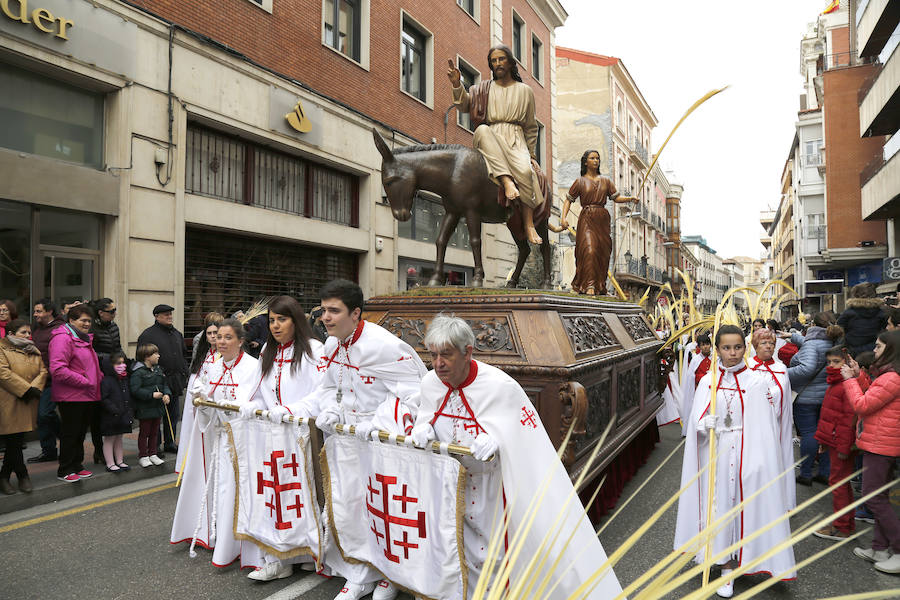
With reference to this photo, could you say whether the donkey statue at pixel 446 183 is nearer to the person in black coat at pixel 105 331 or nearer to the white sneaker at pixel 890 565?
the person in black coat at pixel 105 331

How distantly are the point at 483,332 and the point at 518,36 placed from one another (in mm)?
18093

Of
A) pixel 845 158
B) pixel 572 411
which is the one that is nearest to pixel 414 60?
pixel 572 411

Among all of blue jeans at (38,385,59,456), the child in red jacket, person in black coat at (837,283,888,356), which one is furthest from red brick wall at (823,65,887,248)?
blue jeans at (38,385,59,456)

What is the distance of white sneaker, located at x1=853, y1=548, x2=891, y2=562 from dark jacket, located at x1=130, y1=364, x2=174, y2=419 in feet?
22.1

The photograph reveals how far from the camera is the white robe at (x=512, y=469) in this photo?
9.70ft

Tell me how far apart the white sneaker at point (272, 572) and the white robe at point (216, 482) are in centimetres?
10

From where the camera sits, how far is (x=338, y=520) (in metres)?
3.65

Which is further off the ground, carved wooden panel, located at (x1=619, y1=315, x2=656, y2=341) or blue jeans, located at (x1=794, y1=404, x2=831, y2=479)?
carved wooden panel, located at (x1=619, y1=315, x2=656, y2=341)

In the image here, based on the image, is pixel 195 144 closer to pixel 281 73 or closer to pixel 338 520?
pixel 281 73

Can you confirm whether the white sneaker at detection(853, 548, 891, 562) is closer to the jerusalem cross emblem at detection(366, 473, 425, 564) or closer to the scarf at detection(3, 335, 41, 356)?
the jerusalem cross emblem at detection(366, 473, 425, 564)

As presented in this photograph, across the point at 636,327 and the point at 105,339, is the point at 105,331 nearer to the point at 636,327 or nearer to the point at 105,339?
the point at 105,339

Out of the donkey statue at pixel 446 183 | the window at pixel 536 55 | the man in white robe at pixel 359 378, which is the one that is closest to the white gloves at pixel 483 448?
the man in white robe at pixel 359 378

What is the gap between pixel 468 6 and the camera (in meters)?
17.5

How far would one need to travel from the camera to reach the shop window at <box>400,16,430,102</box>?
583 inches
